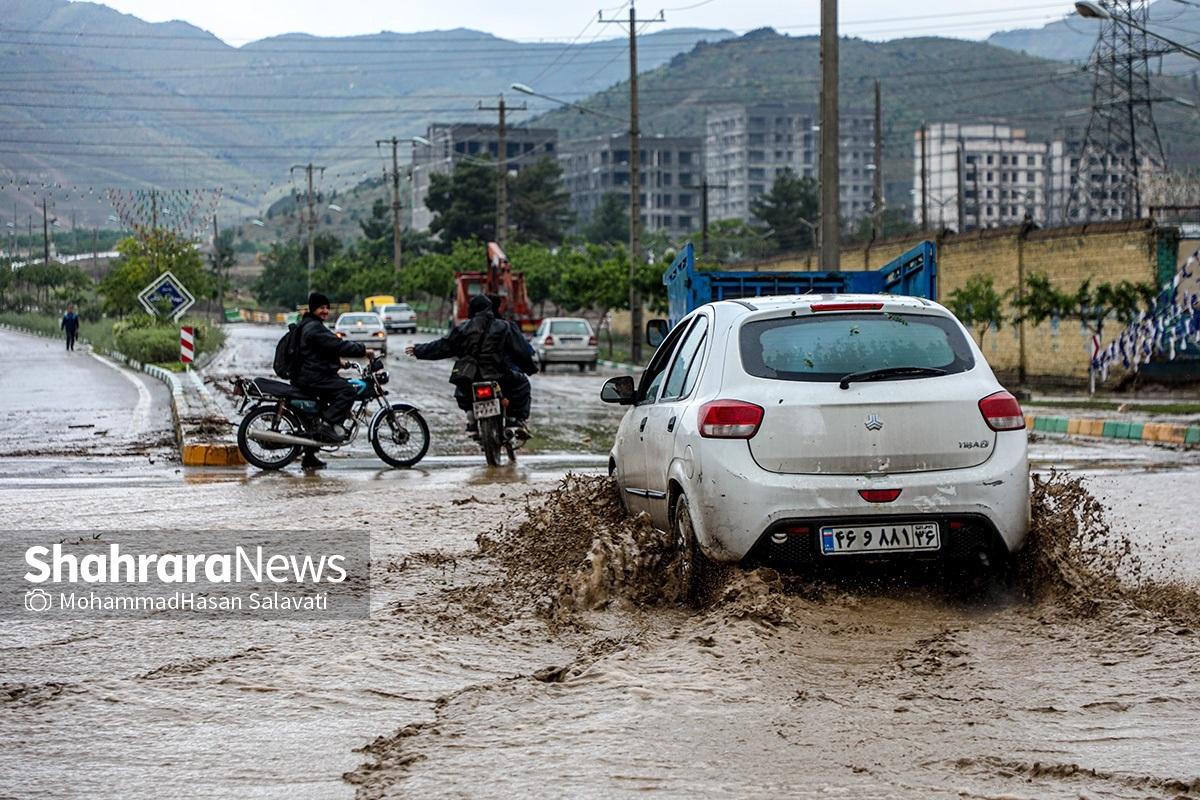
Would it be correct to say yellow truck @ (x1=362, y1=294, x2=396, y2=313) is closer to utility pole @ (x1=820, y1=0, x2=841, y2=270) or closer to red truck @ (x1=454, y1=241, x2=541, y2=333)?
red truck @ (x1=454, y1=241, x2=541, y2=333)

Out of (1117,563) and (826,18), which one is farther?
(826,18)

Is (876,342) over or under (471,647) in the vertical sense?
over

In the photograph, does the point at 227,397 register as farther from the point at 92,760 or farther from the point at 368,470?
the point at 92,760

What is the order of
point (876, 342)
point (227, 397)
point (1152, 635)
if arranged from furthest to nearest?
point (227, 397), point (876, 342), point (1152, 635)

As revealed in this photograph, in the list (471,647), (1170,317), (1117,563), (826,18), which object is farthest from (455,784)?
(1170,317)

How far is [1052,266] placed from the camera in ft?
119

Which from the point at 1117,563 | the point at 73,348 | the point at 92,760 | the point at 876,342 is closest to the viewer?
the point at 92,760

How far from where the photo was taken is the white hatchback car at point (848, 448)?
299 inches

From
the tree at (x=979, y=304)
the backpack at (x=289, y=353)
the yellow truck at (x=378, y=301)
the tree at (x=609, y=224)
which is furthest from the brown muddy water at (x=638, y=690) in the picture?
the tree at (x=609, y=224)

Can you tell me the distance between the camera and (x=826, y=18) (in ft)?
79.3

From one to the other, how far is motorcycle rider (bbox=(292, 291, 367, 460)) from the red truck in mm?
30235

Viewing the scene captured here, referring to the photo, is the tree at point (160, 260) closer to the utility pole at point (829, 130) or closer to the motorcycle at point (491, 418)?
the utility pole at point (829, 130)

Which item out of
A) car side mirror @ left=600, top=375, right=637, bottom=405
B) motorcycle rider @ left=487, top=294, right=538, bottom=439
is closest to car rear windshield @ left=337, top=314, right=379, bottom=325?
motorcycle rider @ left=487, top=294, right=538, bottom=439

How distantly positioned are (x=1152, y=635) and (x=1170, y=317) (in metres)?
26.0
